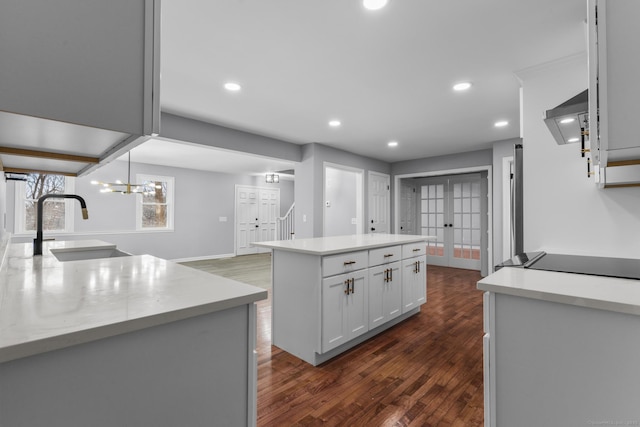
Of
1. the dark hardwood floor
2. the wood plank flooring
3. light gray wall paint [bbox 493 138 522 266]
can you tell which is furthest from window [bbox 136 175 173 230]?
light gray wall paint [bbox 493 138 522 266]

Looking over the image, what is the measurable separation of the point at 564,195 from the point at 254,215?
7.55 meters

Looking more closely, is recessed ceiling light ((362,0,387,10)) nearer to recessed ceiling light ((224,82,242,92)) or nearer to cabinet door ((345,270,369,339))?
recessed ceiling light ((224,82,242,92))

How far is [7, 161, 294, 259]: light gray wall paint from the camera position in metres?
5.98

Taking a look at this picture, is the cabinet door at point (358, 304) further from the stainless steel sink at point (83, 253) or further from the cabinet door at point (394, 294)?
the stainless steel sink at point (83, 253)

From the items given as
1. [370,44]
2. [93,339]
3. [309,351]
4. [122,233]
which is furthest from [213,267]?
[93,339]

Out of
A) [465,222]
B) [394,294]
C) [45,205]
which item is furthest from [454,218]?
[45,205]

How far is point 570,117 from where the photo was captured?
1.43 m

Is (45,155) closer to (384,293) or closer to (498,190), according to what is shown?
(384,293)

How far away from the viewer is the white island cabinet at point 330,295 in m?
2.28

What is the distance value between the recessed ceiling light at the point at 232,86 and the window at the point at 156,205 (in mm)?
4731

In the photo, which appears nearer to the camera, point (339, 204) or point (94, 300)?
point (94, 300)

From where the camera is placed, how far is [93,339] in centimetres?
70

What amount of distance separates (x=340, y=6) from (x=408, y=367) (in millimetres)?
2518

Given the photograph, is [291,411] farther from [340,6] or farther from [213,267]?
[213,267]
